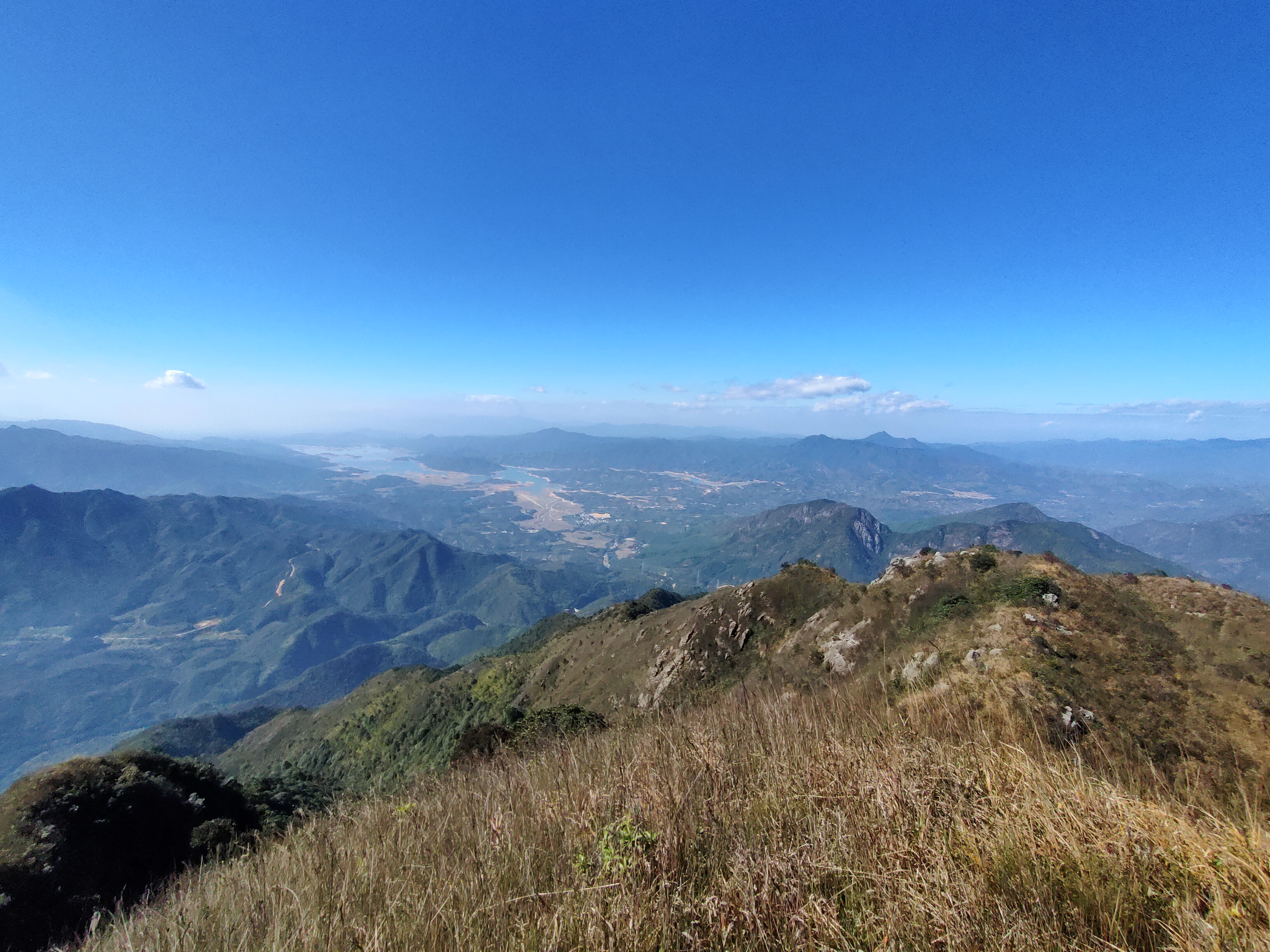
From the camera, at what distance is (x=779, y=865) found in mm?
2391

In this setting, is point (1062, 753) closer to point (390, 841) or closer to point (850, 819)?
point (850, 819)

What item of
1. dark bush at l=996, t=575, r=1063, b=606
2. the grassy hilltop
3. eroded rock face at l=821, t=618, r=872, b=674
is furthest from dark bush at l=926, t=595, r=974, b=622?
the grassy hilltop

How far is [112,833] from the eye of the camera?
24.7 m

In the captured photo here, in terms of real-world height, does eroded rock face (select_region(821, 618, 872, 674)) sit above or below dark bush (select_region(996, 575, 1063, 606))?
below

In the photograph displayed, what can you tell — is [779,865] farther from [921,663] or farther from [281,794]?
[281,794]

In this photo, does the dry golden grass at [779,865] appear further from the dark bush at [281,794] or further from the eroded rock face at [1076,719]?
the dark bush at [281,794]

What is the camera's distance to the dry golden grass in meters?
2.14

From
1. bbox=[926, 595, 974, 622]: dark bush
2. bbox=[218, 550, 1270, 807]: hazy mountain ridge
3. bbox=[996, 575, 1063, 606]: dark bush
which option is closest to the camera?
bbox=[218, 550, 1270, 807]: hazy mountain ridge

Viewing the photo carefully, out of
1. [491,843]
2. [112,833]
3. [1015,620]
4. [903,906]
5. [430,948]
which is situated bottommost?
[112,833]

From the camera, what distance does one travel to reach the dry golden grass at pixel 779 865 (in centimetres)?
214

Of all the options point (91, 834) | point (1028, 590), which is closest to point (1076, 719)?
point (1028, 590)

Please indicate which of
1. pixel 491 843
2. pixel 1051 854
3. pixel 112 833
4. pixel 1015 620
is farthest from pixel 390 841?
pixel 112 833

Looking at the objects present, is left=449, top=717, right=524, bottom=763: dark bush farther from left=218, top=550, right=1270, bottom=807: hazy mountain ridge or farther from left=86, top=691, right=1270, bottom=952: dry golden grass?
left=86, top=691, right=1270, bottom=952: dry golden grass

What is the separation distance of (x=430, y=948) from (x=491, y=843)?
2.92 feet
